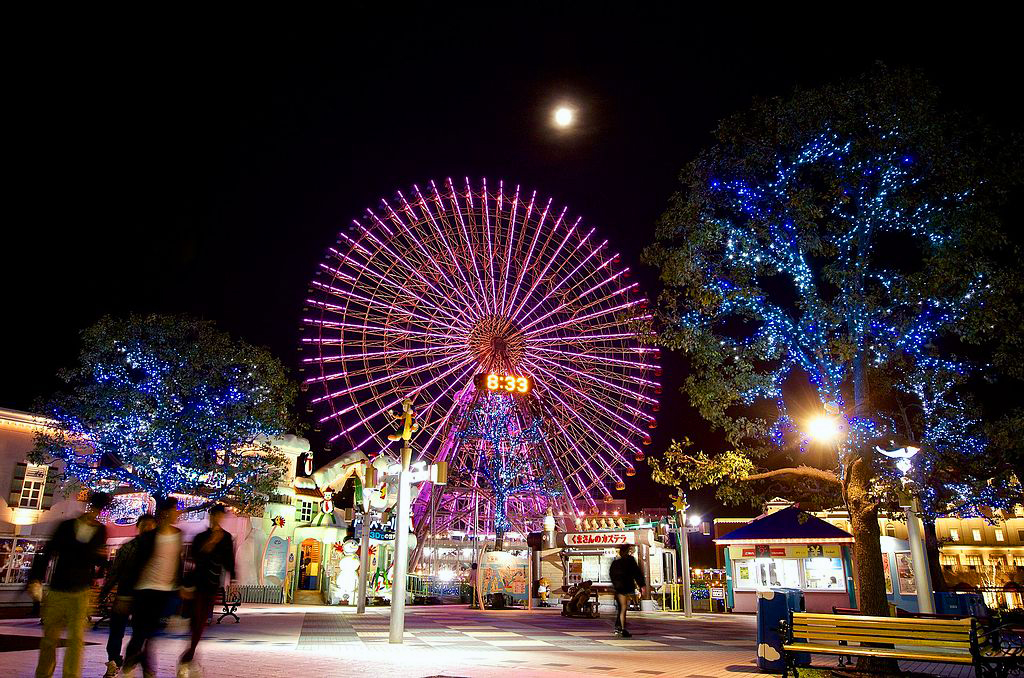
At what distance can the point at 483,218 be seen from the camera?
31547 millimetres

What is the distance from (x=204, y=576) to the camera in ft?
24.7

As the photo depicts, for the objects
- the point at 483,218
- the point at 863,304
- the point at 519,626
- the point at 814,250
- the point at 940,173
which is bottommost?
the point at 519,626

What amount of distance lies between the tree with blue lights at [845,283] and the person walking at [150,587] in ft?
35.9

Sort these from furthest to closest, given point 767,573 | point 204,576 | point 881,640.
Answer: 1. point 767,573
2. point 881,640
3. point 204,576

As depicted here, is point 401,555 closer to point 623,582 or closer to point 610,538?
point 623,582

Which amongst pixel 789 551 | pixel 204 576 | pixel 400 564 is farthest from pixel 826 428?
pixel 789 551

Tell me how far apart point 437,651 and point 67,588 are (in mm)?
6481

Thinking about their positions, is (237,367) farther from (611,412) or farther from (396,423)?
(611,412)

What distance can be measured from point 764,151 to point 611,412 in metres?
18.4

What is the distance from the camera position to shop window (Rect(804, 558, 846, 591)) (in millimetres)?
23922

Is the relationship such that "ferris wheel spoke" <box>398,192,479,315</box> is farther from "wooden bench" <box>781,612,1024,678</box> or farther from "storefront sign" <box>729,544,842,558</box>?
"wooden bench" <box>781,612,1024,678</box>

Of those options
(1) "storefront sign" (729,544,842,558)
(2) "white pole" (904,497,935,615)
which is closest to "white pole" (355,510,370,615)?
(1) "storefront sign" (729,544,842,558)

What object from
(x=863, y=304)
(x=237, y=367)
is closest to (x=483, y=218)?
(x=237, y=367)

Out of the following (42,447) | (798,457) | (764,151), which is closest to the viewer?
(764,151)
